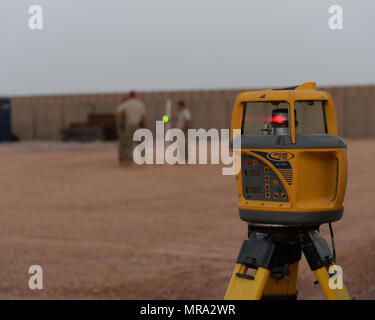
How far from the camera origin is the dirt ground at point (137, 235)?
225 inches

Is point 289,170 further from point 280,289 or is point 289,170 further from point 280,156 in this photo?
point 280,289

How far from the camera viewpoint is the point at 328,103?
8.85 ft

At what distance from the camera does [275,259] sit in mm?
2684

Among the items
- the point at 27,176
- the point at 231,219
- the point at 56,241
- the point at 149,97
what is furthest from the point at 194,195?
the point at 149,97

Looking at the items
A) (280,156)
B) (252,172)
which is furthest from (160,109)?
(280,156)

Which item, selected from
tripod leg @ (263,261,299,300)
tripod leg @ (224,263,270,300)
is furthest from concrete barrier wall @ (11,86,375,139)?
tripod leg @ (224,263,270,300)

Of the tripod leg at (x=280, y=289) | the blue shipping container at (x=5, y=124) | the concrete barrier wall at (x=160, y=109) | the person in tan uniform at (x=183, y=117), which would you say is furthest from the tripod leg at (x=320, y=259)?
the blue shipping container at (x=5, y=124)

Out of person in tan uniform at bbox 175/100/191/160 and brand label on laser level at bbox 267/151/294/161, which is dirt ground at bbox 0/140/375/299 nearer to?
person in tan uniform at bbox 175/100/191/160

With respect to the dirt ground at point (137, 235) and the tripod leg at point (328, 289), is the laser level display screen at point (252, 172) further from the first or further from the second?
the dirt ground at point (137, 235)

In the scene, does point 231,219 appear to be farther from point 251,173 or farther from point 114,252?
point 251,173

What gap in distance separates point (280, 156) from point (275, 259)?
1.64ft

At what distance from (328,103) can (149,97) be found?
93.8ft
